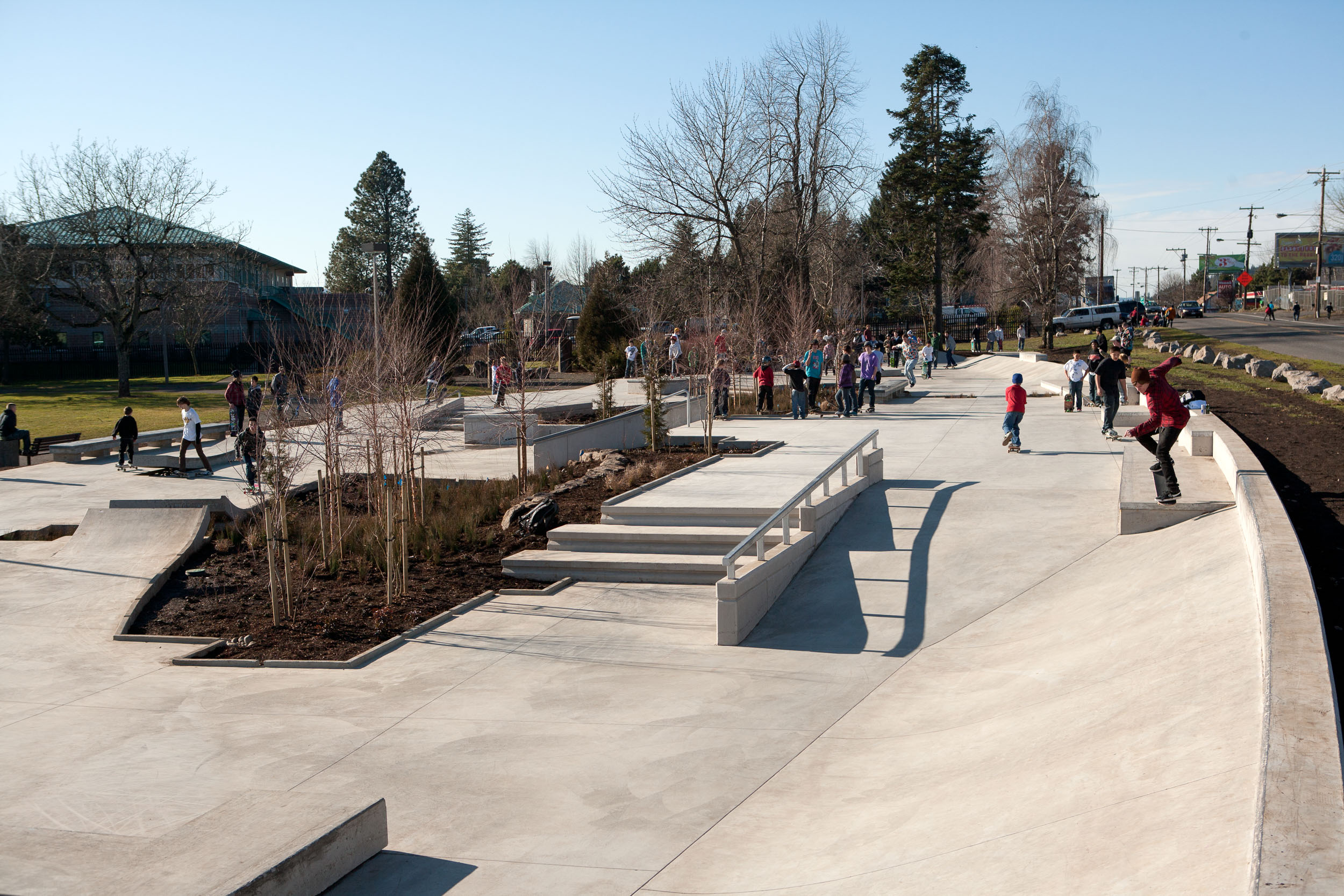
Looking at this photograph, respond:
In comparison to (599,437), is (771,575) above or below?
below

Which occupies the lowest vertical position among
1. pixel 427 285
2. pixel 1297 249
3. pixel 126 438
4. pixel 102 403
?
pixel 126 438

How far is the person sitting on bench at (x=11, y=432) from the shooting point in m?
21.1

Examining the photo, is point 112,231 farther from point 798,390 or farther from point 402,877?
point 402,877

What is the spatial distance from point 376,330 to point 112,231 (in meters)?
34.2

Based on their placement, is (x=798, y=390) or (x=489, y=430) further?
(x=489, y=430)

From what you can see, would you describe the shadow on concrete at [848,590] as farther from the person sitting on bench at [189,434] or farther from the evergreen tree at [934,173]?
the evergreen tree at [934,173]

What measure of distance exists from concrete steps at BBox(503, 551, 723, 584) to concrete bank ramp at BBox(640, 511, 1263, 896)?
310 cm

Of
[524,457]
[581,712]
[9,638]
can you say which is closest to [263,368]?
[524,457]

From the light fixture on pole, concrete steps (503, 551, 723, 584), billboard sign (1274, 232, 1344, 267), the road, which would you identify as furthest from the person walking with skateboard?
billboard sign (1274, 232, 1344, 267)

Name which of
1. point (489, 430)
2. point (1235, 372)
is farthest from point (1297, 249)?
point (489, 430)

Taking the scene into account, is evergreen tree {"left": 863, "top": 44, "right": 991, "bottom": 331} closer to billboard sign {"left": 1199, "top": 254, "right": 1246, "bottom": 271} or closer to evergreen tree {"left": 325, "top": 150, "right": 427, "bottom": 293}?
evergreen tree {"left": 325, "top": 150, "right": 427, "bottom": 293}

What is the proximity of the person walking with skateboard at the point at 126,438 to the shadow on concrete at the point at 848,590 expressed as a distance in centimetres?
1498

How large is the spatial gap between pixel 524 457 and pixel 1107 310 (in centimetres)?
5028

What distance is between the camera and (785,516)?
34.3ft
